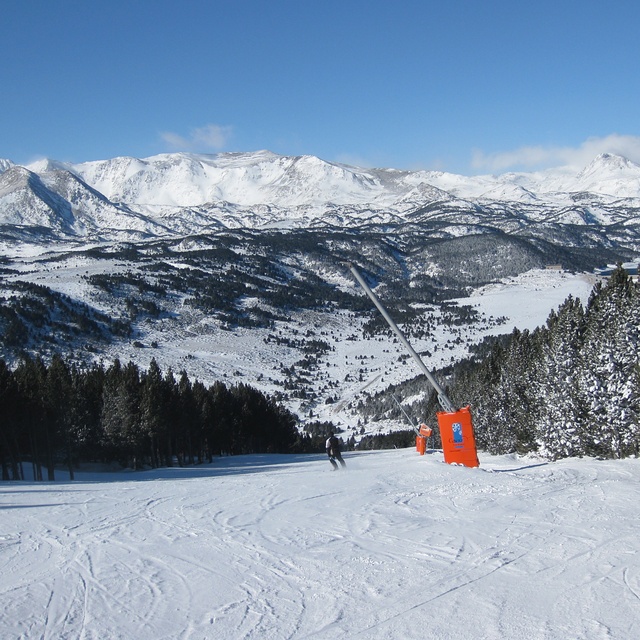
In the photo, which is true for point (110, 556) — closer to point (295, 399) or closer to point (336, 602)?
point (336, 602)

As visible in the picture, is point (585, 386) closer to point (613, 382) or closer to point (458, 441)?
point (613, 382)

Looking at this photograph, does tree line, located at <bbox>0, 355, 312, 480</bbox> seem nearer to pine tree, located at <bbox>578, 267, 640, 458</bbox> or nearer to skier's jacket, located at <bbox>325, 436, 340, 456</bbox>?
skier's jacket, located at <bbox>325, 436, 340, 456</bbox>

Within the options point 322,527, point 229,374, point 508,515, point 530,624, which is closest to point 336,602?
point 530,624

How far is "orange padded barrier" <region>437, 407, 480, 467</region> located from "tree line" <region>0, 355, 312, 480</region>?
2901 centimetres

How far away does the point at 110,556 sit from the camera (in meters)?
9.70

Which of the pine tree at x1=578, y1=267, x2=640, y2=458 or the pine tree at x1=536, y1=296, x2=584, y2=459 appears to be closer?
the pine tree at x1=578, y1=267, x2=640, y2=458

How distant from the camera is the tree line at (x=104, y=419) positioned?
40.5 meters

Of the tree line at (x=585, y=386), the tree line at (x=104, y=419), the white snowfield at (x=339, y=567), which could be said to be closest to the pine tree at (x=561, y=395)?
the tree line at (x=585, y=386)

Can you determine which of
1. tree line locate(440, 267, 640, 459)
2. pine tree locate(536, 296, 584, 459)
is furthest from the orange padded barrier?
pine tree locate(536, 296, 584, 459)

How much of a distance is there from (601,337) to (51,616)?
1142 inches

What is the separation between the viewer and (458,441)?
68.4ft

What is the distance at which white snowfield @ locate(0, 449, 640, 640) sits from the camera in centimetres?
657

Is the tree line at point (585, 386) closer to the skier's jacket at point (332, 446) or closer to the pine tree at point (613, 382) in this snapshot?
the pine tree at point (613, 382)

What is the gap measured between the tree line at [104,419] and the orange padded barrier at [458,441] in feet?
95.2
